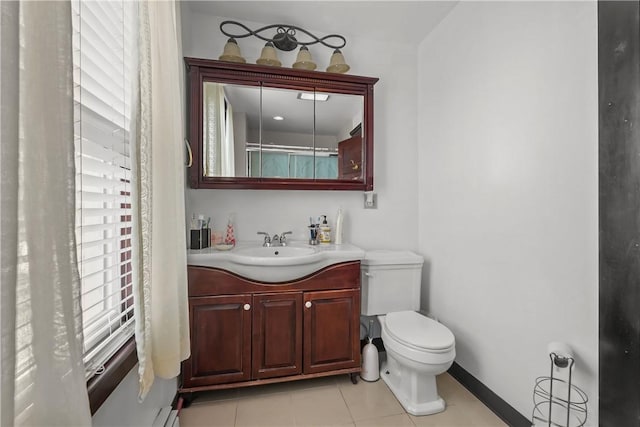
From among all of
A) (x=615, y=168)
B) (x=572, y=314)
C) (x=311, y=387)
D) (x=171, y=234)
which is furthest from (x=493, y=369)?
(x=171, y=234)

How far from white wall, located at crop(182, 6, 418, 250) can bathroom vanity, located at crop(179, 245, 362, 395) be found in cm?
41

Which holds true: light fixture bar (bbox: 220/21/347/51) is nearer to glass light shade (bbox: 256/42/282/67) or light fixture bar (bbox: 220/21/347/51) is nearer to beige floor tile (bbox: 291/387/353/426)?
glass light shade (bbox: 256/42/282/67)

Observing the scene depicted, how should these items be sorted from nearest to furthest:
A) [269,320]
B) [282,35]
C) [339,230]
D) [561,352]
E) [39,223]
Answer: [39,223] < [561,352] < [269,320] < [282,35] < [339,230]

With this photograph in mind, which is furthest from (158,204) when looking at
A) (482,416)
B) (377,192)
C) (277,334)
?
(482,416)

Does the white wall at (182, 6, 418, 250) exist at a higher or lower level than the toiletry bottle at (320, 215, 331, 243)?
higher

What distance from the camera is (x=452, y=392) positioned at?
1741 millimetres

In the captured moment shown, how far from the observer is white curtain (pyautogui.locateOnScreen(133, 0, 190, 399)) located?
0.94 meters

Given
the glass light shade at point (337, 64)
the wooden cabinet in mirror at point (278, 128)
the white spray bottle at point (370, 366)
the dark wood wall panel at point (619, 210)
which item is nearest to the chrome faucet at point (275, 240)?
the wooden cabinet in mirror at point (278, 128)

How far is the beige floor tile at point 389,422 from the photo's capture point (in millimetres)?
1484

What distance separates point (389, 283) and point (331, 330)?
52 centimetres

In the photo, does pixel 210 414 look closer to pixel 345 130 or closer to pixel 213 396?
pixel 213 396

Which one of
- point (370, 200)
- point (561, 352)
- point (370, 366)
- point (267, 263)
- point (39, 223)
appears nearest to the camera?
point (39, 223)

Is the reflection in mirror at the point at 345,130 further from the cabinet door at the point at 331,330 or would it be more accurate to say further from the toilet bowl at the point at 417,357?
the toilet bowl at the point at 417,357

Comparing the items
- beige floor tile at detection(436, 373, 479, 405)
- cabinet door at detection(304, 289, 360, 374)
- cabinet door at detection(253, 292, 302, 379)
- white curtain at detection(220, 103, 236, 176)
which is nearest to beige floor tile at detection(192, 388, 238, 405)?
cabinet door at detection(253, 292, 302, 379)
